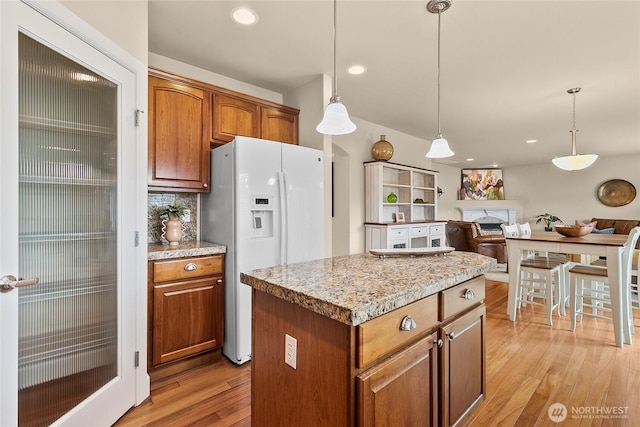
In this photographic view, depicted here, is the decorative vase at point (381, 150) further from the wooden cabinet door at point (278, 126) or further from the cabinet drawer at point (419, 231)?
the wooden cabinet door at point (278, 126)

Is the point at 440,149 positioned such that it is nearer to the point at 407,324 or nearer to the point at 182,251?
the point at 407,324

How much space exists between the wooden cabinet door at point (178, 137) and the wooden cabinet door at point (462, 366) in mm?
2157

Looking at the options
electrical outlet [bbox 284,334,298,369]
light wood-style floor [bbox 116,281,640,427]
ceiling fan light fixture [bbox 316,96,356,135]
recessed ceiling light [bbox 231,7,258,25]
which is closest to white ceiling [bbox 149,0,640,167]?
recessed ceiling light [bbox 231,7,258,25]

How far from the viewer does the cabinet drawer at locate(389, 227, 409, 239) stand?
456cm

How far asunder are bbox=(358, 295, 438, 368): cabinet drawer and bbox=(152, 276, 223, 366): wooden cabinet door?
1687 mm

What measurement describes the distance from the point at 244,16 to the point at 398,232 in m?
3.45

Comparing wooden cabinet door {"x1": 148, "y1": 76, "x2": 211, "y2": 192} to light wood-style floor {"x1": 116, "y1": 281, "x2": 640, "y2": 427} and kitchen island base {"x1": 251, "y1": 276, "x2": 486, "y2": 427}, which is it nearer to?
light wood-style floor {"x1": 116, "y1": 281, "x2": 640, "y2": 427}

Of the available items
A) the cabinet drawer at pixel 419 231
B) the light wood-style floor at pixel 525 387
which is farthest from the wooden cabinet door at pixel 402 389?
the cabinet drawer at pixel 419 231

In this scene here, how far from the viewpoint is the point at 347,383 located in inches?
37.7

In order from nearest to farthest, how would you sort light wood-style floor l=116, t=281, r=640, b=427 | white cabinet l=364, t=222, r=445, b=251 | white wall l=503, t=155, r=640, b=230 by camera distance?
light wood-style floor l=116, t=281, r=640, b=427
white cabinet l=364, t=222, r=445, b=251
white wall l=503, t=155, r=640, b=230

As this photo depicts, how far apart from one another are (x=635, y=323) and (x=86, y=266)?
15.6 feet

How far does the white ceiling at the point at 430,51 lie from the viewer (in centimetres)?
214

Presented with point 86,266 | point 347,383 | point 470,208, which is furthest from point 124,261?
point 470,208

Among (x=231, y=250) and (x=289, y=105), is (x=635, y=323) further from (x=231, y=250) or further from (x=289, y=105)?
(x=289, y=105)
